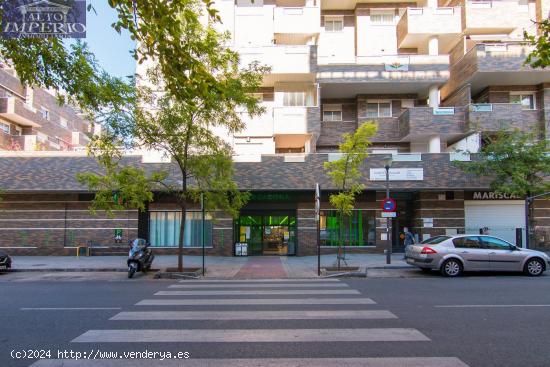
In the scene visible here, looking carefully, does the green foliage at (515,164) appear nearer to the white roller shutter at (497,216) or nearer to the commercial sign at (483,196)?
the commercial sign at (483,196)

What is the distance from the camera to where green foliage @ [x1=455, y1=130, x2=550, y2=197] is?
17266 millimetres

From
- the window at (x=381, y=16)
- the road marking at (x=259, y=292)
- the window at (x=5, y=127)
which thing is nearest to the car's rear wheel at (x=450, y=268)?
the road marking at (x=259, y=292)

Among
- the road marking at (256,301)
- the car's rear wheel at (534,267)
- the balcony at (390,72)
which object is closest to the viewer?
the road marking at (256,301)

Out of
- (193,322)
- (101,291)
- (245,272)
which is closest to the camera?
(193,322)

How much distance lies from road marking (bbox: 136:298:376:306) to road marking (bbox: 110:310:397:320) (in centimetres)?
85

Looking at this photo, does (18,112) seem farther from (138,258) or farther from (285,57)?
(138,258)

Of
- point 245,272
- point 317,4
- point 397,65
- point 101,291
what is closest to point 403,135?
point 397,65

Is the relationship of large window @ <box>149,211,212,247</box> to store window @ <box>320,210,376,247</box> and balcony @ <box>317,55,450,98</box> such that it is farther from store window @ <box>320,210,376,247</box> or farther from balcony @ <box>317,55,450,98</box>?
balcony @ <box>317,55,450,98</box>

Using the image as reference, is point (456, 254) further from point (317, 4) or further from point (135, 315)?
point (317, 4)

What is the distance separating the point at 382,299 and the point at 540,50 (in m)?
5.87

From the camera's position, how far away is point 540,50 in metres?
7.04

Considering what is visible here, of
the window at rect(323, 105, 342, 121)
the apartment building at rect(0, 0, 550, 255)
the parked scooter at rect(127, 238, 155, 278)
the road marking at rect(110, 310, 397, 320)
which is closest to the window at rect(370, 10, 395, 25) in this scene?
the apartment building at rect(0, 0, 550, 255)

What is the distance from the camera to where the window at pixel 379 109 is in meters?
23.4

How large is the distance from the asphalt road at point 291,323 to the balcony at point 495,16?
17.2m
